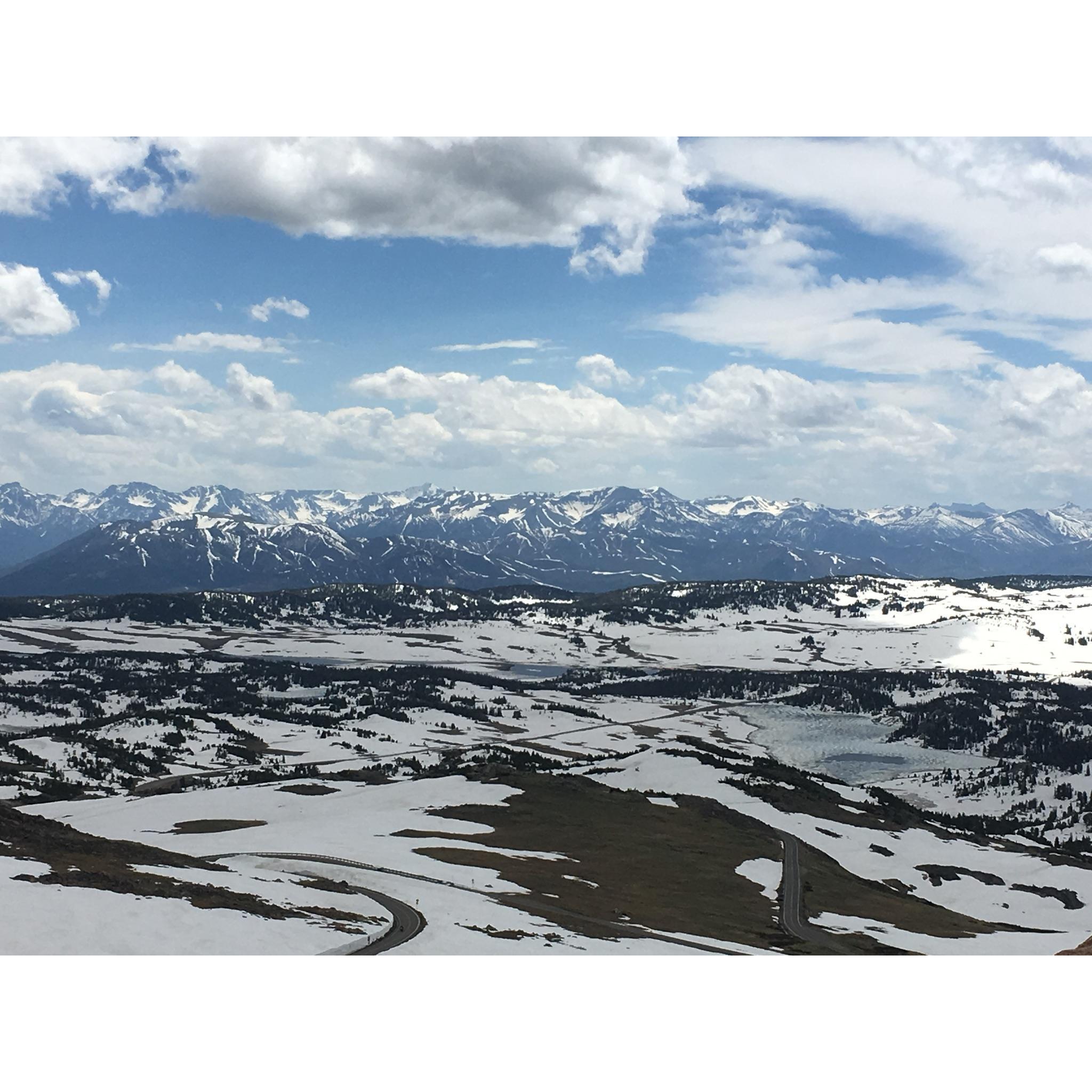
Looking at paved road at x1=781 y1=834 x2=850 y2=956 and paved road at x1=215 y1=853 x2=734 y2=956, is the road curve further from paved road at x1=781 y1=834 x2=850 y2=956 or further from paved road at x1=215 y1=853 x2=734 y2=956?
paved road at x1=781 y1=834 x2=850 y2=956

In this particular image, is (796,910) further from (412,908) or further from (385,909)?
(385,909)

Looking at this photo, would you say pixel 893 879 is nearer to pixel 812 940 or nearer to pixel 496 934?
pixel 812 940

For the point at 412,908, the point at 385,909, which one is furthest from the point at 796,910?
the point at 385,909

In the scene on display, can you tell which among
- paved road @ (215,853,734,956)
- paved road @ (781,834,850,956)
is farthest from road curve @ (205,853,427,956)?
paved road @ (781,834,850,956)

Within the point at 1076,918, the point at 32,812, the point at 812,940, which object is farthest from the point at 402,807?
the point at 1076,918

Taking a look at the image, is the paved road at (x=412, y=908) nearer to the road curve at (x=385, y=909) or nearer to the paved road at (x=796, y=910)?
the road curve at (x=385, y=909)

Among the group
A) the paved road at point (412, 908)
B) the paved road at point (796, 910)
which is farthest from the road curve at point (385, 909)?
the paved road at point (796, 910)
